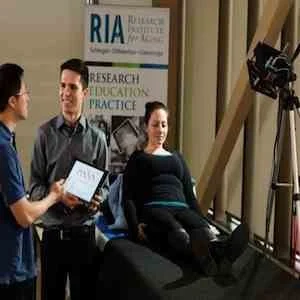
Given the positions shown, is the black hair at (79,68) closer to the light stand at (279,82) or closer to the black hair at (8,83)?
the black hair at (8,83)

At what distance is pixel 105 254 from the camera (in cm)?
393

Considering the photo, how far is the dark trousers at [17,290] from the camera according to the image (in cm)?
249

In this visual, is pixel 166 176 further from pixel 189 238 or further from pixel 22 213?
pixel 22 213

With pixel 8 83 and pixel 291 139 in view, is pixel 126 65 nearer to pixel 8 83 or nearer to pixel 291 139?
pixel 291 139

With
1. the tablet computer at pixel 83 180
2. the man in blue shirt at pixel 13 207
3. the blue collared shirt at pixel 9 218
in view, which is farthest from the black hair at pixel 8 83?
the tablet computer at pixel 83 180

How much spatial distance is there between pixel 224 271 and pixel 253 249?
55cm

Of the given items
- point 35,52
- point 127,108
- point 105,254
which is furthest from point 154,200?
point 35,52

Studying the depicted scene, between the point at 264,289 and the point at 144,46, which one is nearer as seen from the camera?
the point at 264,289

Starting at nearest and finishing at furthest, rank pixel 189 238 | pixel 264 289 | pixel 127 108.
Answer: pixel 264 289, pixel 189 238, pixel 127 108

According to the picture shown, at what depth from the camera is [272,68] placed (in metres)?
3.33

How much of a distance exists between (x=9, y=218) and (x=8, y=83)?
528mm

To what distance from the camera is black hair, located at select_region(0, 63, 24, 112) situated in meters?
2.52

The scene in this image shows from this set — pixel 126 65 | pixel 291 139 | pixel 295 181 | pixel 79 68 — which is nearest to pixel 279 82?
pixel 291 139

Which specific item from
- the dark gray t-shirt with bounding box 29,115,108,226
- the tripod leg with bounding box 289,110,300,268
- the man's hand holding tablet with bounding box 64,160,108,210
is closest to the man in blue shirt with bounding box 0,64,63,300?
the man's hand holding tablet with bounding box 64,160,108,210
